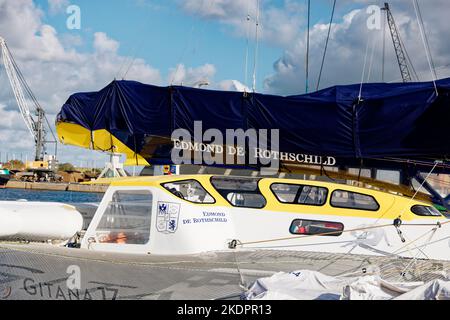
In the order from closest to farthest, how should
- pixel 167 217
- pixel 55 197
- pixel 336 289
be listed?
pixel 336 289 < pixel 167 217 < pixel 55 197

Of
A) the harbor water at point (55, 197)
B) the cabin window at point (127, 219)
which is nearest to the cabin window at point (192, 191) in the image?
the cabin window at point (127, 219)

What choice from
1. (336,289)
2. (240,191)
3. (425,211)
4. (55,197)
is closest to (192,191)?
(240,191)

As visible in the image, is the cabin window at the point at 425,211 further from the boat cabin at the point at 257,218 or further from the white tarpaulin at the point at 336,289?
the white tarpaulin at the point at 336,289

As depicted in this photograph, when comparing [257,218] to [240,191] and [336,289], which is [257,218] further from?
[336,289]

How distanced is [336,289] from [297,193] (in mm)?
4062

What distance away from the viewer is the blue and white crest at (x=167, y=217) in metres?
9.74

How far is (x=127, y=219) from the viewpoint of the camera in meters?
10.3

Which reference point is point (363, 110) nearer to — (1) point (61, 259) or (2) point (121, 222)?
(2) point (121, 222)

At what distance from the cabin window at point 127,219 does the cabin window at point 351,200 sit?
333cm

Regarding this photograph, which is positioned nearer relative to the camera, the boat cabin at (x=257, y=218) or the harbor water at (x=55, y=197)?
the boat cabin at (x=257, y=218)

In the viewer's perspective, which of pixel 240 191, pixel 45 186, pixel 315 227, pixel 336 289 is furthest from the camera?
pixel 45 186

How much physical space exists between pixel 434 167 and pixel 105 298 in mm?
5792

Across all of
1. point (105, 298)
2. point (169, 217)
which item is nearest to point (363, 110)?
point (169, 217)

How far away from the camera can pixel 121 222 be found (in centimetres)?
1033
